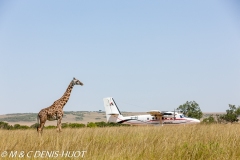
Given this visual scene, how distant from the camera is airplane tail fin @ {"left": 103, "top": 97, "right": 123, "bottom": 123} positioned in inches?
1688

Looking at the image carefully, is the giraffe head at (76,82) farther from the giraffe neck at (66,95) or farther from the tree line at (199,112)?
the tree line at (199,112)

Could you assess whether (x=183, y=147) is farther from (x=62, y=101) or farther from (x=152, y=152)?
(x=62, y=101)

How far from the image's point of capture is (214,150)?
680 cm

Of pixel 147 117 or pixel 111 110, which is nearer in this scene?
pixel 147 117

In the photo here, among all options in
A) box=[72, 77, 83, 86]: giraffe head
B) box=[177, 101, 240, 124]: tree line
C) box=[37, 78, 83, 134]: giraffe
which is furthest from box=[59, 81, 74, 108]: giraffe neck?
box=[177, 101, 240, 124]: tree line

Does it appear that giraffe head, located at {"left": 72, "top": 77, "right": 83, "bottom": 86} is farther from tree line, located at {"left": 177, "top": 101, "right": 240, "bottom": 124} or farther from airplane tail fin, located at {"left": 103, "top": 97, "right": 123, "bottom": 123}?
tree line, located at {"left": 177, "top": 101, "right": 240, "bottom": 124}

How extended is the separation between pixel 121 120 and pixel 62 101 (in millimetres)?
27706

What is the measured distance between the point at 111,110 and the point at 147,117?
19.4 ft

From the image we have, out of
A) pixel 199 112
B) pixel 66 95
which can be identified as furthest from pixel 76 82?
pixel 199 112

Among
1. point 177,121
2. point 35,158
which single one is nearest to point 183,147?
point 35,158

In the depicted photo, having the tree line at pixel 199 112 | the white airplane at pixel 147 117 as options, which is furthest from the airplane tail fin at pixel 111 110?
the tree line at pixel 199 112

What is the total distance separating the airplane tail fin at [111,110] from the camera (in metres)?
42.9

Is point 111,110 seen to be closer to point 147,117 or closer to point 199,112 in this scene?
point 147,117

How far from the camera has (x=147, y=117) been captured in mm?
39656
